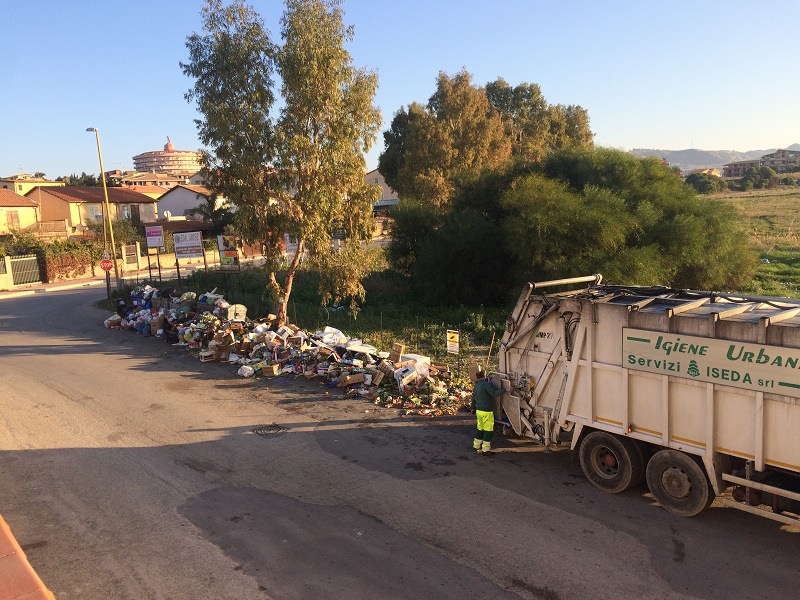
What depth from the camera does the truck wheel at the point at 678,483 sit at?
690 cm

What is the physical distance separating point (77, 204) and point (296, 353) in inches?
1814

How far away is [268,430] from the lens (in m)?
10.6

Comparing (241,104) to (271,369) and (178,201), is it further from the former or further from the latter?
(178,201)

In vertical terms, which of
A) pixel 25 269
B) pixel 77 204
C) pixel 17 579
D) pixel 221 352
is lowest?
pixel 221 352

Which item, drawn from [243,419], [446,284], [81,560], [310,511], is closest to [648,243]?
[446,284]

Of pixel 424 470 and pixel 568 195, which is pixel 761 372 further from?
pixel 568 195

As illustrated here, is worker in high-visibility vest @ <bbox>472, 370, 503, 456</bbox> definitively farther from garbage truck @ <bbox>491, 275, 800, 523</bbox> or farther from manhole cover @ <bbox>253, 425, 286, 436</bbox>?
manhole cover @ <bbox>253, 425, 286, 436</bbox>

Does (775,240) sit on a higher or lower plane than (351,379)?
higher

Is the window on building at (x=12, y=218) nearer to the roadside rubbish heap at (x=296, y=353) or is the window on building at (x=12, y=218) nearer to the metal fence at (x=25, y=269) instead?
the metal fence at (x=25, y=269)

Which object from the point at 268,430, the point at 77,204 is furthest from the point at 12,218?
the point at 268,430

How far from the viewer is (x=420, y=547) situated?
21.3ft

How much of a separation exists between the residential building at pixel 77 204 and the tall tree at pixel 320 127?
4018cm

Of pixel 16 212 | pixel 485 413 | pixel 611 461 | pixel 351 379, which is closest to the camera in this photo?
pixel 611 461

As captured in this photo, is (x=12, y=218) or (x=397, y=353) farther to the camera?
(x=12, y=218)
